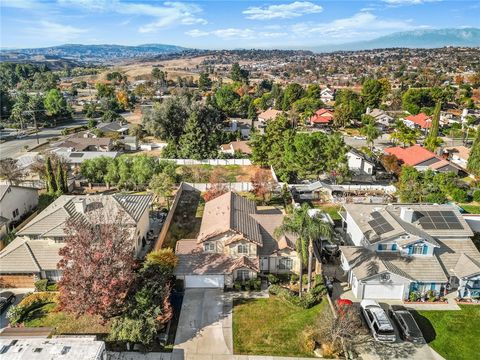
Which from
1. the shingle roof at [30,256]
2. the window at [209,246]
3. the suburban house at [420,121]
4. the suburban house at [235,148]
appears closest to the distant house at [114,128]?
the suburban house at [235,148]

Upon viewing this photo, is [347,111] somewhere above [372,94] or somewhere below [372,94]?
below

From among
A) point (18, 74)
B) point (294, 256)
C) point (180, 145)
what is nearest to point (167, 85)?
point (18, 74)

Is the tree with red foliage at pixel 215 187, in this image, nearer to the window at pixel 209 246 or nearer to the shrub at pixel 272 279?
the window at pixel 209 246

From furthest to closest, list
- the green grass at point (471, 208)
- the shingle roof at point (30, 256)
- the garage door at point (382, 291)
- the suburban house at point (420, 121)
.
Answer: the suburban house at point (420, 121)
the green grass at point (471, 208)
the shingle roof at point (30, 256)
the garage door at point (382, 291)

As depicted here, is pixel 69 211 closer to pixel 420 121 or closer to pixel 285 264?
pixel 285 264

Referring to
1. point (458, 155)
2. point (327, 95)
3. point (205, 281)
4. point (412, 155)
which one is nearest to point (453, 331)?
point (205, 281)

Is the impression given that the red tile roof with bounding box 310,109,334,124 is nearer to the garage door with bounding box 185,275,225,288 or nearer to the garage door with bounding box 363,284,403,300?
the garage door with bounding box 363,284,403,300
